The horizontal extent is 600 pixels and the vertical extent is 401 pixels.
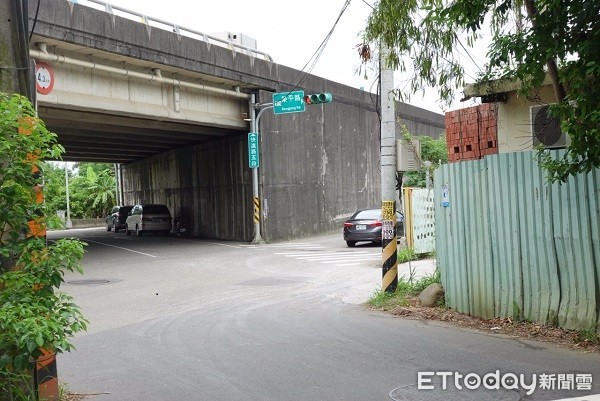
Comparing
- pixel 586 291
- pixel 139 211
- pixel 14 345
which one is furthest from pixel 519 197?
pixel 139 211

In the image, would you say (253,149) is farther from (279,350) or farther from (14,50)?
(14,50)

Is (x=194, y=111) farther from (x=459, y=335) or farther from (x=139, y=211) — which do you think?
(x=459, y=335)

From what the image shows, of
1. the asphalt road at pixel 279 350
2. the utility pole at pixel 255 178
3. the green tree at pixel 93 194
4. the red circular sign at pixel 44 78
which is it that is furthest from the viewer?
the green tree at pixel 93 194

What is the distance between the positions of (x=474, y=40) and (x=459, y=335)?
410cm

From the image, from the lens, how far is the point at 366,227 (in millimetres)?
22500

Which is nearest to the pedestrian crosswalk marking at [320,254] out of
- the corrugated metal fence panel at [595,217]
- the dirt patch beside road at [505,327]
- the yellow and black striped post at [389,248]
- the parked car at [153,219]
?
the yellow and black striped post at [389,248]

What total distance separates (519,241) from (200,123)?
60.1 ft

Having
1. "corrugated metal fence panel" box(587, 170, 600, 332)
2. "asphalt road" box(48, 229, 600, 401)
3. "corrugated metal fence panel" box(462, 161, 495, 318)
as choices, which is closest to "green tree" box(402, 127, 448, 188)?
"asphalt road" box(48, 229, 600, 401)

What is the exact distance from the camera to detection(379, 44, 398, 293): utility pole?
11.1 meters

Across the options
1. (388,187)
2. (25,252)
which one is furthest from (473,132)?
(25,252)

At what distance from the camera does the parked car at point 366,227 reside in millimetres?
22359

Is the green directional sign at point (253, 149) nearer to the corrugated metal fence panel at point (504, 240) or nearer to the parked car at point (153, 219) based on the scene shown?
the parked car at point (153, 219)

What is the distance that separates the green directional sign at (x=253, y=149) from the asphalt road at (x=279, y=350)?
501 inches

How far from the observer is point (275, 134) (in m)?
28.3
